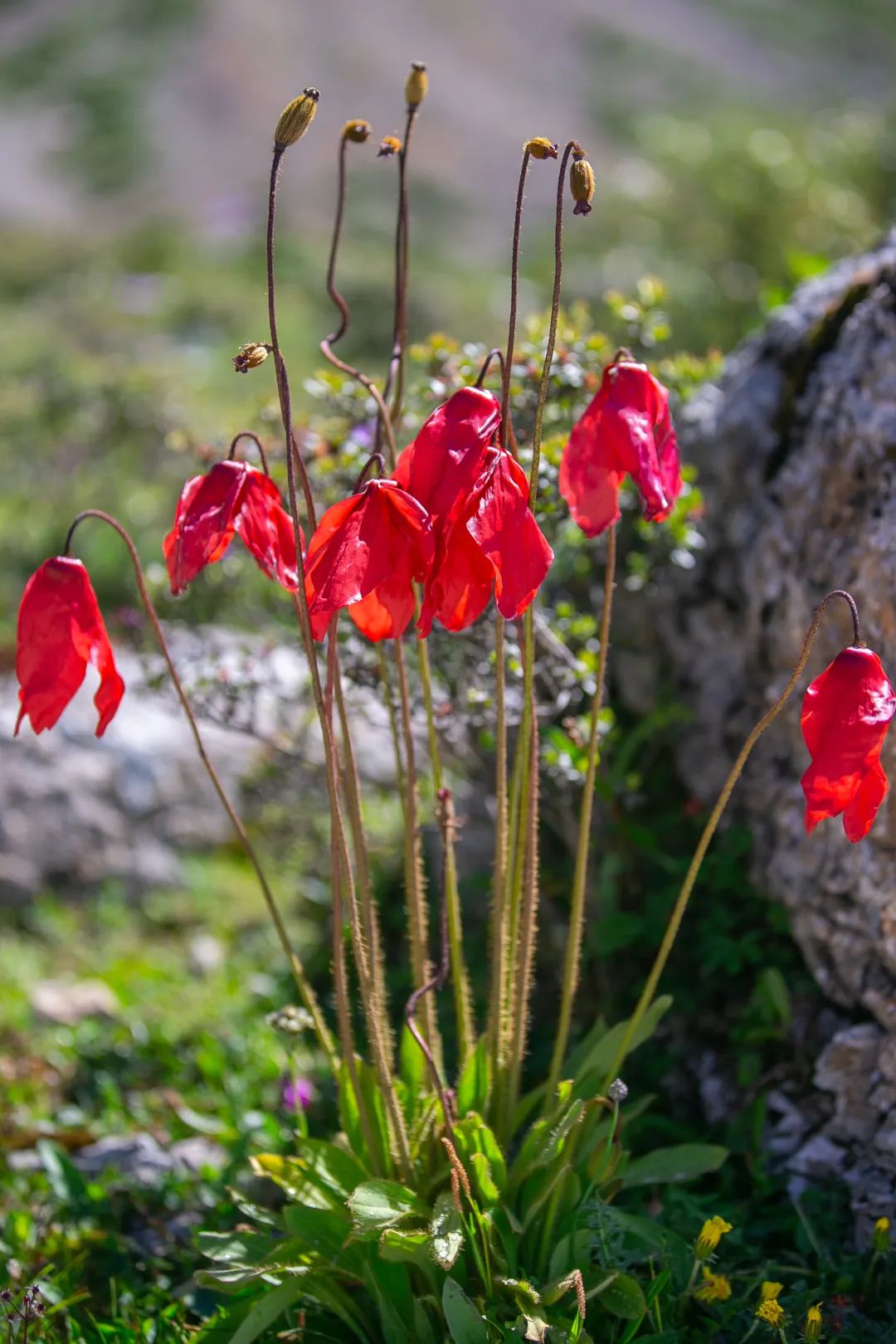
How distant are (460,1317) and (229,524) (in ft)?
3.68

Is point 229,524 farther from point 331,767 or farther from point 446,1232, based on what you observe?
point 446,1232

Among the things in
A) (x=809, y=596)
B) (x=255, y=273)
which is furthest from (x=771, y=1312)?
(x=255, y=273)

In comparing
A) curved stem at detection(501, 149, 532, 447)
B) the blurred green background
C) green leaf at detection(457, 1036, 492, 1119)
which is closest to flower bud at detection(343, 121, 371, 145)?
curved stem at detection(501, 149, 532, 447)

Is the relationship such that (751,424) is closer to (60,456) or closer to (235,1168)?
(235,1168)

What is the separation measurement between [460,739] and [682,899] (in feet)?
3.72

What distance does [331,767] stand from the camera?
1741 mm

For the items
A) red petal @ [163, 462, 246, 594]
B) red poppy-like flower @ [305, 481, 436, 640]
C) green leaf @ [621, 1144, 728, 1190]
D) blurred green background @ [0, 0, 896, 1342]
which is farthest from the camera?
blurred green background @ [0, 0, 896, 1342]

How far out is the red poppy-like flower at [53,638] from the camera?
66.4 inches

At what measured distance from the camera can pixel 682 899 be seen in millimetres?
1863

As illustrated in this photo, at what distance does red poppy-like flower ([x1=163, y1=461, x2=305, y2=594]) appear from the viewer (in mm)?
1663

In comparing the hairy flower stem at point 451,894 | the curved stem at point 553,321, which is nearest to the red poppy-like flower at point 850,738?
the curved stem at point 553,321

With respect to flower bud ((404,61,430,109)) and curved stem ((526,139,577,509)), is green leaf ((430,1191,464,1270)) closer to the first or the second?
curved stem ((526,139,577,509))

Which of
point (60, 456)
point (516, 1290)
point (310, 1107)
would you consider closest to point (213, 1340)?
point (516, 1290)

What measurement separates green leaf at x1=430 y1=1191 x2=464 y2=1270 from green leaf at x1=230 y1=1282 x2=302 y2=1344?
26 centimetres
